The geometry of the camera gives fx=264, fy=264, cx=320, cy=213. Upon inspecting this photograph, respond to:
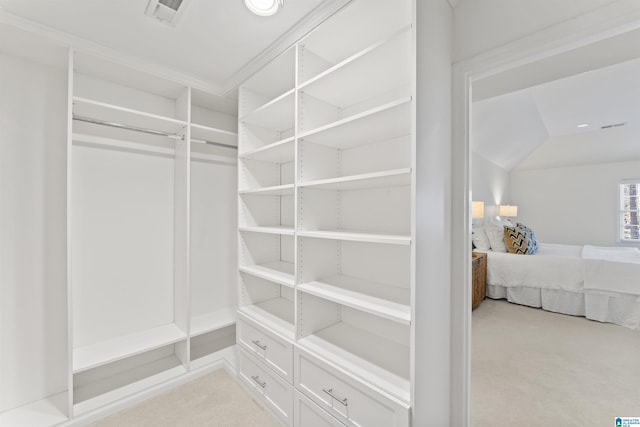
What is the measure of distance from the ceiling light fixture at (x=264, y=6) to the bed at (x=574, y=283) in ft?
13.8

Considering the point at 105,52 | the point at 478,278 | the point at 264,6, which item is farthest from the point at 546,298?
the point at 105,52

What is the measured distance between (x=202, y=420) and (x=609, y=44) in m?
2.97

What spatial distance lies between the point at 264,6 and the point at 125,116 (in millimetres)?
1384

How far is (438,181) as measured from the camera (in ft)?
4.33

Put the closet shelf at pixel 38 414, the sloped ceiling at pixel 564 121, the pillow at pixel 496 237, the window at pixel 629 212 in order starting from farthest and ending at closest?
the window at pixel 629 212 → the pillow at pixel 496 237 → the sloped ceiling at pixel 564 121 → the closet shelf at pixel 38 414

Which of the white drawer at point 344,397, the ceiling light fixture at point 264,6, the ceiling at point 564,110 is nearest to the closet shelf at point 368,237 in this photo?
the white drawer at point 344,397

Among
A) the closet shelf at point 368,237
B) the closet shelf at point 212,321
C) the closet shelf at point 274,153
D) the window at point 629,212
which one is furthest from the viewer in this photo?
the window at point 629,212

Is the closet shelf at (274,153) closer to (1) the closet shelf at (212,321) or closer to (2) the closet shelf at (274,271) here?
(2) the closet shelf at (274,271)

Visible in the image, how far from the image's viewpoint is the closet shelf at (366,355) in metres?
1.24

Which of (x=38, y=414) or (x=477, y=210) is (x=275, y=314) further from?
(x=477, y=210)

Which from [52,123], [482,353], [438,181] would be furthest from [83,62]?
[482,353]

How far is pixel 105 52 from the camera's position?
5.72 feet

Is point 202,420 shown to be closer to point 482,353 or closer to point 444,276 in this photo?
point 444,276

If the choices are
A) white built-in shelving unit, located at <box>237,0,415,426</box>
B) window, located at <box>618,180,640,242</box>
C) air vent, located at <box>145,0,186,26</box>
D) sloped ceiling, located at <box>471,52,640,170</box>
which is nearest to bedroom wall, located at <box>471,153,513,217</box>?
sloped ceiling, located at <box>471,52,640,170</box>
